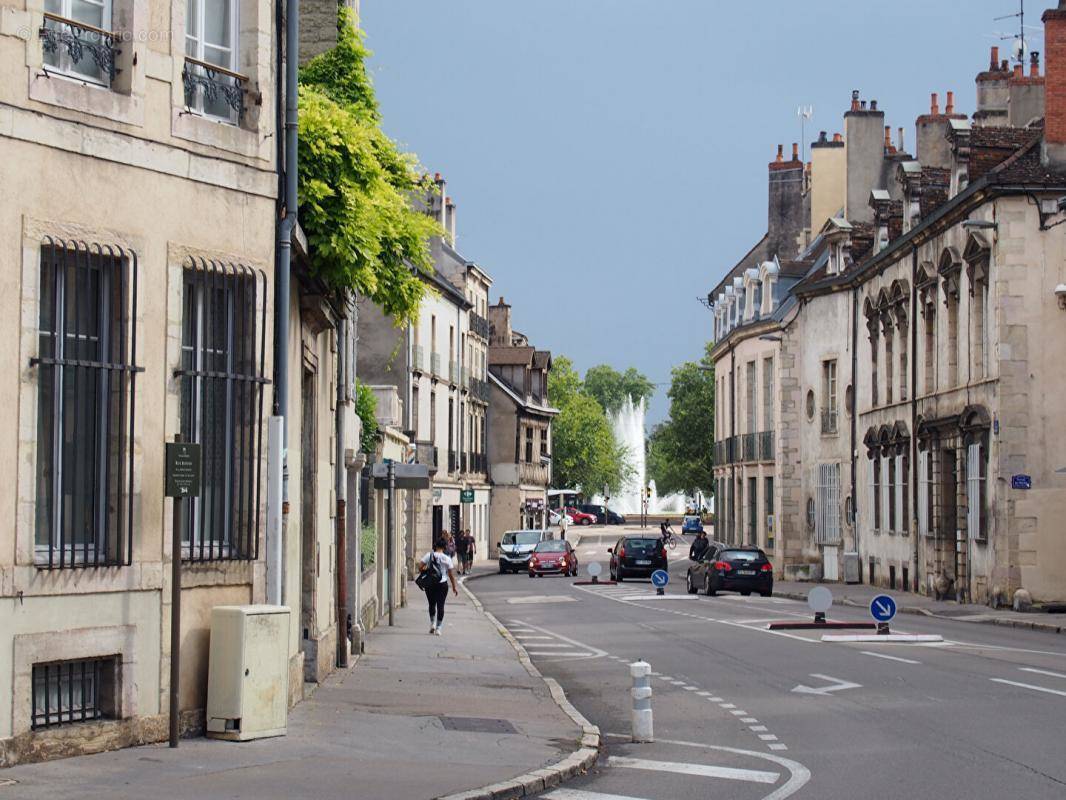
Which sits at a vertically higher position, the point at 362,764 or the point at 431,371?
the point at 431,371

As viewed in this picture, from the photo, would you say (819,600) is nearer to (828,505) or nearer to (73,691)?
(73,691)

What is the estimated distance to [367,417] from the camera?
29000mm

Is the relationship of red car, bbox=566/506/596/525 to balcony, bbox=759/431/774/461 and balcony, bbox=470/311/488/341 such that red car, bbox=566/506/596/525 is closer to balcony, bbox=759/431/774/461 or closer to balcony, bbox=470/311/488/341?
balcony, bbox=470/311/488/341

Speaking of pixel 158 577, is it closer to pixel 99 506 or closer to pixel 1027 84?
pixel 99 506

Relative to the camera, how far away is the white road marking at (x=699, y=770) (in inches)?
488

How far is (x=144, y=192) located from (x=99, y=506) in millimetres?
2370

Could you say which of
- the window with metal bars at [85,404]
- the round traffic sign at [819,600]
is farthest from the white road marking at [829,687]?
the round traffic sign at [819,600]

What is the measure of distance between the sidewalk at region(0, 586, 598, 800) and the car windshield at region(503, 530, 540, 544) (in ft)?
147

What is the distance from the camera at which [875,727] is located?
15227 millimetres

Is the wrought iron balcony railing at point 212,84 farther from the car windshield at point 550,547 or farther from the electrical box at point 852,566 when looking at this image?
the car windshield at point 550,547

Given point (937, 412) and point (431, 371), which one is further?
point (431, 371)

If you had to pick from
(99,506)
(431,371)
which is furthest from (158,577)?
(431,371)

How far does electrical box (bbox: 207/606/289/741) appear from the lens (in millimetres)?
13141

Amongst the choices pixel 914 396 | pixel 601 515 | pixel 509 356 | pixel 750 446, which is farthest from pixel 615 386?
pixel 914 396
